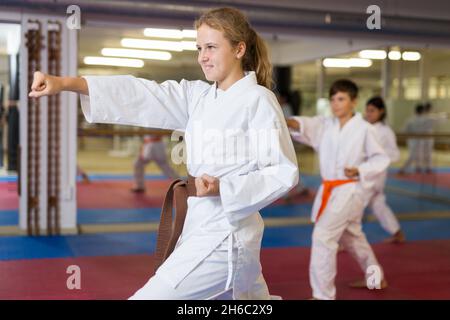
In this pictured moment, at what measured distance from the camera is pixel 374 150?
4.07 meters

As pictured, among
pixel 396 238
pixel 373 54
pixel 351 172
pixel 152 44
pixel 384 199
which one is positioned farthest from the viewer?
pixel 152 44

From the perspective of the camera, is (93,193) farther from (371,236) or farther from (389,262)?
(389,262)

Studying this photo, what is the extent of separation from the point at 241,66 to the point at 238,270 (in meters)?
0.73

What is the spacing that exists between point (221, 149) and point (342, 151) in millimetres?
2161

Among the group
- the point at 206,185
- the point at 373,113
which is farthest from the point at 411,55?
the point at 206,185

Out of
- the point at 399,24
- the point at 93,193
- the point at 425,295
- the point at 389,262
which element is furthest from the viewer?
the point at 93,193

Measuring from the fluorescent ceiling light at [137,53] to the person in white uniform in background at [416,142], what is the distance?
4.12 meters

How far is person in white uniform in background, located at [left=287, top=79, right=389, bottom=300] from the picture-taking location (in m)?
3.82

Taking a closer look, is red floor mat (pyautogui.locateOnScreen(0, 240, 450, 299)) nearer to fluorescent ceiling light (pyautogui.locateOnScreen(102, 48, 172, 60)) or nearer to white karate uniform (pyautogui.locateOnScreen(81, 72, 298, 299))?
white karate uniform (pyautogui.locateOnScreen(81, 72, 298, 299))

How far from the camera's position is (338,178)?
13.0ft

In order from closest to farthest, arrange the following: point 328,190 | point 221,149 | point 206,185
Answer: point 206,185, point 221,149, point 328,190

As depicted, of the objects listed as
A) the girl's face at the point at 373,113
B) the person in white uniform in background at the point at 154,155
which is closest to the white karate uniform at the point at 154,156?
the person in white uniform in background at the point at 154,155

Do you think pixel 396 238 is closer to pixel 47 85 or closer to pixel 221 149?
pixel 221 149
